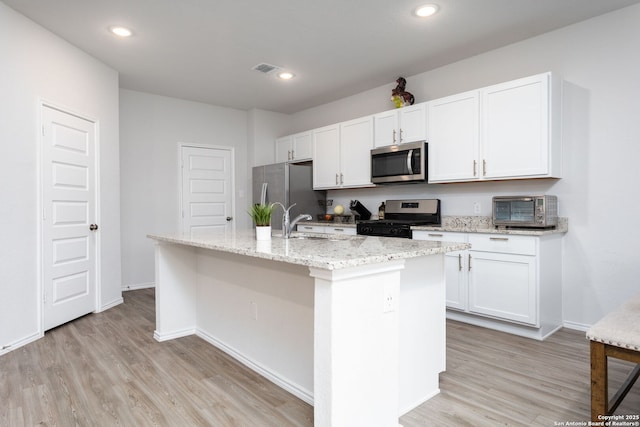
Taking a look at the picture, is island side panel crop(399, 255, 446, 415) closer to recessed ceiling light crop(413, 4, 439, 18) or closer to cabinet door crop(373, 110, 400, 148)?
recessed ceiling light crop(413, 4, 439, 18)

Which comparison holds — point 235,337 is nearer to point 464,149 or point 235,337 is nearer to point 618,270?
point 464,149

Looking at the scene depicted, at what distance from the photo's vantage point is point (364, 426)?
1.60 metres

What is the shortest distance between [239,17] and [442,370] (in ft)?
9.70

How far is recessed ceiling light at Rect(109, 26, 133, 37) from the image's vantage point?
317 centimetres

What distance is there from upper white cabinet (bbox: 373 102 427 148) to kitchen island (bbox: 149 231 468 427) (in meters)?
1.86

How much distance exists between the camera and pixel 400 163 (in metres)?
4.00

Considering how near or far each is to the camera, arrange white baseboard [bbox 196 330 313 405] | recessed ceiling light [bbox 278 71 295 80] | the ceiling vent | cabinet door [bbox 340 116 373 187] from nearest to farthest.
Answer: white baseboard [bbox 196 330 313 405]
the ceiling vent
recessed ceiling light [bbox 278 71 295 80]
cabinet door [bbox 340 116 373 187]

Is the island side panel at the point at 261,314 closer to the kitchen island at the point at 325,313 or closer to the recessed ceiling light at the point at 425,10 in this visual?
the kitchen island at the point at 325,313

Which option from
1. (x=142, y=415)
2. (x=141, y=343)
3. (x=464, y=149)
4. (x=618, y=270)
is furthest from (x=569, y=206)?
(x=141, y=343)

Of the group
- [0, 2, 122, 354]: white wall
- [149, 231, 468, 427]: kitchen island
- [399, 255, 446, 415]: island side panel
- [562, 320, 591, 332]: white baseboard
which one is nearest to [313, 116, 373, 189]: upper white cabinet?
[149, 231, 468, 427]: kitchen island

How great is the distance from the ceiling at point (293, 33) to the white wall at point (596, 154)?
0.17 meters

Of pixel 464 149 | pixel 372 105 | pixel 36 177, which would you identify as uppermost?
pixel 372 105

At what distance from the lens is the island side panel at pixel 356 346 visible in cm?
148

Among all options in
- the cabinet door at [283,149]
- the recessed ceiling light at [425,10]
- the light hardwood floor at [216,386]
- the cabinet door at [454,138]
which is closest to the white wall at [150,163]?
the cabinet door at [283,149]
